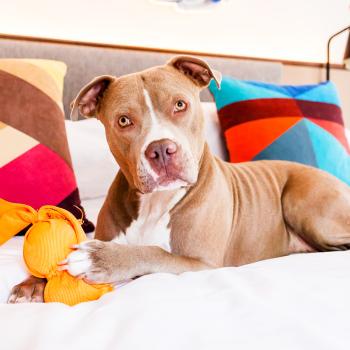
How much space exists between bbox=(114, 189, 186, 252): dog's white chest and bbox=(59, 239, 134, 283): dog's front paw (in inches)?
8.6

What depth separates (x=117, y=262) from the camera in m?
1.18

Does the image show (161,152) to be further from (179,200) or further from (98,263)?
(98,263)

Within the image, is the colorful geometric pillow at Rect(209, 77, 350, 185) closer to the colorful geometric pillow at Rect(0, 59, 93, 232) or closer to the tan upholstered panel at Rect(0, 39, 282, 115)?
the tan upholstered panel at Rect(0, 39, 282, 115)

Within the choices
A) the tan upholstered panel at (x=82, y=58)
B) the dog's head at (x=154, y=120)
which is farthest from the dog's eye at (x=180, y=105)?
the tan upholstered panel at (x=82, y=58)

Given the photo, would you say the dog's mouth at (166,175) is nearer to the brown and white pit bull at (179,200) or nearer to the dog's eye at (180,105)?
the brown and white pit bull at (179,200)

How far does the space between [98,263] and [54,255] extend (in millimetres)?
120

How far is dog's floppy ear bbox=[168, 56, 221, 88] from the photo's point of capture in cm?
151

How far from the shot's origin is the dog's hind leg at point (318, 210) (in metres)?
1.58

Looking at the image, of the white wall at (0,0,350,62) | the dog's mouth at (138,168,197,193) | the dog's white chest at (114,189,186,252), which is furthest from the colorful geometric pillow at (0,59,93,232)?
the white wall at (0,0,350,62)

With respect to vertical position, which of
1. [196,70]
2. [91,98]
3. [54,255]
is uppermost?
[196,70]

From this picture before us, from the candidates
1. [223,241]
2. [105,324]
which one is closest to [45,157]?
[223,241]

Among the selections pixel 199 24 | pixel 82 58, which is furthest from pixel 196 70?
pixel 199 24

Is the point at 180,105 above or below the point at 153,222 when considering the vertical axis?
above

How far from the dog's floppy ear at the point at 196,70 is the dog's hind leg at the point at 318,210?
53 cm
